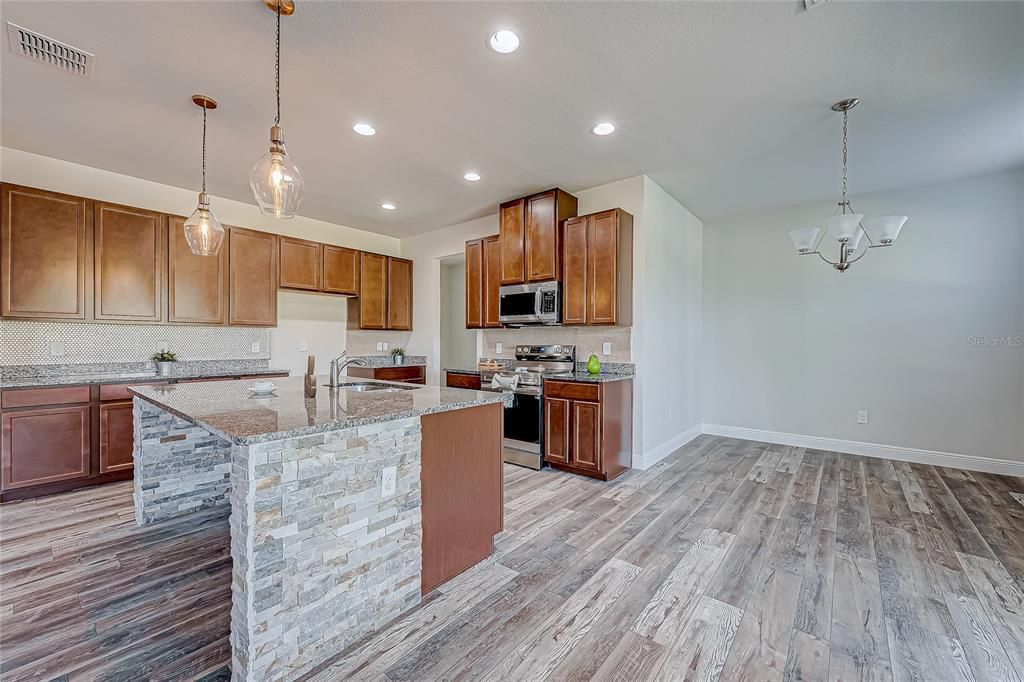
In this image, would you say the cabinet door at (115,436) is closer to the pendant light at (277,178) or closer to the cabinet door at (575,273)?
the pendant light at (277,178)

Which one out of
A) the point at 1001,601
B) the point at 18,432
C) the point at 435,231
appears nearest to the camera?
the point at 1001,601

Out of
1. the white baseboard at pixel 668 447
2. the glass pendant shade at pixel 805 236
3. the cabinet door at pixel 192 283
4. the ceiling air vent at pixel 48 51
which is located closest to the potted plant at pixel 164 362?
the cabinet door at pixel 192 283

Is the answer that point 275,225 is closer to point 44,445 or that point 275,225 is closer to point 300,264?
point 300,264

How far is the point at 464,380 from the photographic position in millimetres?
5055

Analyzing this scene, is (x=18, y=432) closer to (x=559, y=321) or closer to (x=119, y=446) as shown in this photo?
(x=119, y=446)

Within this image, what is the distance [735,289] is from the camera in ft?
17.3

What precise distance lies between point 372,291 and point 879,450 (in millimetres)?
6099

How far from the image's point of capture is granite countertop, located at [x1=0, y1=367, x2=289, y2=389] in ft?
10.7

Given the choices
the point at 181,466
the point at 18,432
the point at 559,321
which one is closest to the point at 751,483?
the point at 559,321

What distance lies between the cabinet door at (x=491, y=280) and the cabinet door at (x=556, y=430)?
1276 millimetres

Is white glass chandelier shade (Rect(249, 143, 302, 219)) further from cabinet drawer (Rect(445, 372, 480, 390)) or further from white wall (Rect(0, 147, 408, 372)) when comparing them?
cabinet drawer (Rect(445, 372, 480, 390))

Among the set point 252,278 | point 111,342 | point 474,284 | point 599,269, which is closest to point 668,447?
point 599,269

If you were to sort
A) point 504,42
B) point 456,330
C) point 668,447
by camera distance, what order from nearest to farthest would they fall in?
point 504,42 → point 668,447 → point 456,330

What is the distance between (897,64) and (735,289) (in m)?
3.18
